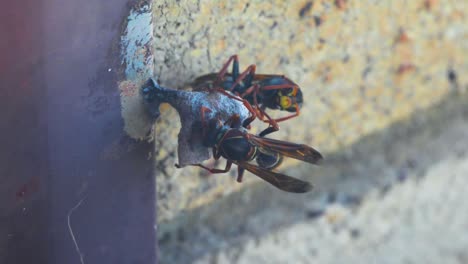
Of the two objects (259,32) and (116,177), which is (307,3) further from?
(116,177)

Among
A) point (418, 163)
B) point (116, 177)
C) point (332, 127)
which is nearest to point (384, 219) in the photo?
point (418, 163)

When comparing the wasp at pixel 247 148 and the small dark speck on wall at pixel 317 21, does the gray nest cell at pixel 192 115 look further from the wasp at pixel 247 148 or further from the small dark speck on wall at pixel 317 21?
the small dark speck on wall at pixel 317 21

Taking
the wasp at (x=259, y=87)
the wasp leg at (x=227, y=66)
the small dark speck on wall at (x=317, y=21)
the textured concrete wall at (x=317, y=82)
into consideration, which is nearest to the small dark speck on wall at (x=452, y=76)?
the textured concrete wall at (x=317, y=82)

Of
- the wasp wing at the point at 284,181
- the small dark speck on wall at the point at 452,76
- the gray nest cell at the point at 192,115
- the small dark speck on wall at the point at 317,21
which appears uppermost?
the small dark speck on wall at the point at 317,21

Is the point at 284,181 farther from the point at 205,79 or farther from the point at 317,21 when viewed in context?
the point at 317,21

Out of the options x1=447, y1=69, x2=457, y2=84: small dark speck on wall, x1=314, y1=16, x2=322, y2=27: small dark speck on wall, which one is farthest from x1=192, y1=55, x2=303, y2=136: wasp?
x1=447, y1=69, x2=457, y2=84: small dark speck on wall

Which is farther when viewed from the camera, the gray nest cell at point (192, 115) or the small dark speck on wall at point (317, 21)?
the small dark speck on wall at point (317, 21)

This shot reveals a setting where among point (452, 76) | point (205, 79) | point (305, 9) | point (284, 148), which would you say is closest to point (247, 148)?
point (284, 148)
